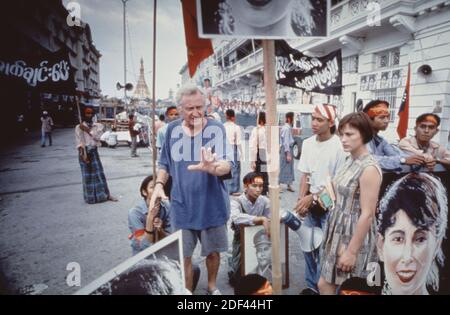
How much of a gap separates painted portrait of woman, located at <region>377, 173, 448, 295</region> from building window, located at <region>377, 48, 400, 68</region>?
9.08 m

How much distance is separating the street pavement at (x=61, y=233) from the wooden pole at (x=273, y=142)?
1.20 meters

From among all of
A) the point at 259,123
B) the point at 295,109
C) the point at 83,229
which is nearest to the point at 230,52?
the point at 295,109

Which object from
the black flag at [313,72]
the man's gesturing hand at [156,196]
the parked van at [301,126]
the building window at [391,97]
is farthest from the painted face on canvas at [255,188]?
the building window at [391,97]

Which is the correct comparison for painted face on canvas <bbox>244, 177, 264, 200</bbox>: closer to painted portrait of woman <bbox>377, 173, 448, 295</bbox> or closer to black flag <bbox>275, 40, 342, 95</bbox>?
painted portrait of woman <bbox>377, 173, 448, 295</bbox>

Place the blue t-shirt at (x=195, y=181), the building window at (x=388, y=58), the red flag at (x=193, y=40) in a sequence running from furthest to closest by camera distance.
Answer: the building window at (x=388, y=58)
the blue t-shirt at (x=195, y=181)
the red flag at (x=193, y=40)

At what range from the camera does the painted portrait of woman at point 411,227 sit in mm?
2004

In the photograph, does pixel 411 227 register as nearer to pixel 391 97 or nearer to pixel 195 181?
pixel 195 181

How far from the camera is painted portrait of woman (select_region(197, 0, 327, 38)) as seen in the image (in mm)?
1471

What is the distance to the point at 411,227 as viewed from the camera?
2.00m

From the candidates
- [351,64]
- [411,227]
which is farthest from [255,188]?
[351,64]

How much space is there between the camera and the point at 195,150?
2145 millimetres

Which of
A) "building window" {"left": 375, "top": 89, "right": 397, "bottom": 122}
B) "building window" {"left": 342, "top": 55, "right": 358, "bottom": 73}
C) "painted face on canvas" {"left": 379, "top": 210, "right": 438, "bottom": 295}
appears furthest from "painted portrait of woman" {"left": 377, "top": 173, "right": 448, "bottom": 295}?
"building window" {"left": 342, "top": 55, "right": 358, "bottom": 73}

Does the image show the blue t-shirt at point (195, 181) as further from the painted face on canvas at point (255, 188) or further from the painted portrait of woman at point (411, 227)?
the painted portrait of woman at point (411, 227)
